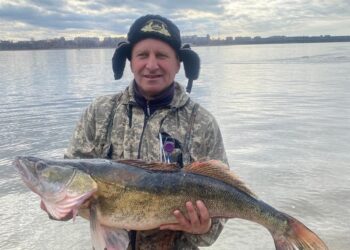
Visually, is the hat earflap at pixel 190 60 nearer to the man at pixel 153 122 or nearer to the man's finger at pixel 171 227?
the man at pixel 153 122

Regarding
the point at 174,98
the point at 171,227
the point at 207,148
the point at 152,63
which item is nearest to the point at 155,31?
the point at 152,63

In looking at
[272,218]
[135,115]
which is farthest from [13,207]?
[272,218]

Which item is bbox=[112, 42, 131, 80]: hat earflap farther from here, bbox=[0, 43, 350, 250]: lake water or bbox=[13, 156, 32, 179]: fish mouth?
bbox=[0, 43, 350, 250]: lake water

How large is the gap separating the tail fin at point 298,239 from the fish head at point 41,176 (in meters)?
1.69

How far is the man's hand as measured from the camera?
334 cm

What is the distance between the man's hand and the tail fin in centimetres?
60

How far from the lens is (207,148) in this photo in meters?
3.84

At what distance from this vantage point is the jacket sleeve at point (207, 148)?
147 inches

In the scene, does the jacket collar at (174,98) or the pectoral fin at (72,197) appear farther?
the jacket collar at (174,98)

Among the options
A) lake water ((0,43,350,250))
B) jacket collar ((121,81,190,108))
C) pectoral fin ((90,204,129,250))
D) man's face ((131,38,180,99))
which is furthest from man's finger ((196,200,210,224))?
lake water ((0,43,350,250))

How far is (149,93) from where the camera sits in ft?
12.6

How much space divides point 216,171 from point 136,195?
0.65 metres

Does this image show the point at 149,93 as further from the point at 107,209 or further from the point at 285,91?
the point at 285,91

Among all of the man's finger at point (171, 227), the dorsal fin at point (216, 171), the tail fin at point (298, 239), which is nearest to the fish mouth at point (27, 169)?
the man's finger at point (171, 227)
